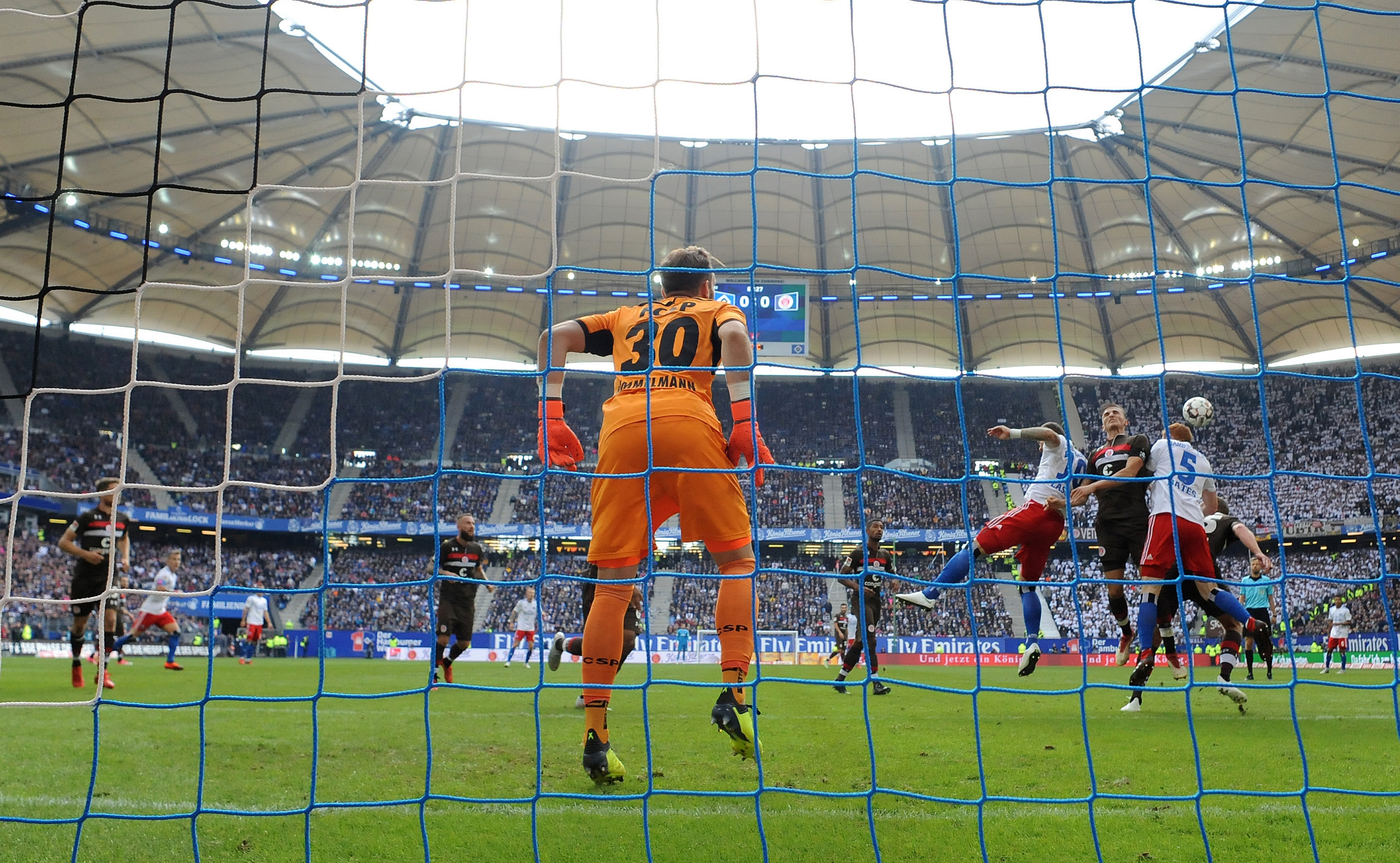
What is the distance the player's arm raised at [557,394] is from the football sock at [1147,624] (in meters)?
4.38

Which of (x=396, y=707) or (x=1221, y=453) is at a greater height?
(x=1221, y=453)

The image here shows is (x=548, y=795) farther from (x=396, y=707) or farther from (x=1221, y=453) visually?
(x=1221, y=453)

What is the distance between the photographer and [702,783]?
13.5 feet

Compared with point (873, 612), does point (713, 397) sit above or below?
above

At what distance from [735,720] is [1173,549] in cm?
384

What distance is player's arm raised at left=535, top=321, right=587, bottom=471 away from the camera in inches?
151

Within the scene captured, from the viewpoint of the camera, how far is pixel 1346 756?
473 cm

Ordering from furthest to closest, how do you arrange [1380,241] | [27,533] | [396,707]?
[27,533], [1380,241], [396,707]

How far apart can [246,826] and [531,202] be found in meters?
21.6

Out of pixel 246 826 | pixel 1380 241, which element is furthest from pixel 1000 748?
pixel 1380 241

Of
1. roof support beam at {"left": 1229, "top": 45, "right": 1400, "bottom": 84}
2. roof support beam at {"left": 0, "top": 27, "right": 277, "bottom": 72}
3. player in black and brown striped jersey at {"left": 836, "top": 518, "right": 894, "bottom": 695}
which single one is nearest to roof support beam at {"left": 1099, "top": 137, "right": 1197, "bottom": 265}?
roof support beam at {"left": 1229, "top": 45, "right": 1400, "bottom": 84}

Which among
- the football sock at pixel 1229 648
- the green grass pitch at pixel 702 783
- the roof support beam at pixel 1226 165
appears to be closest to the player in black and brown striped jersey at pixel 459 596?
the green grass pitch at pixel 702 783

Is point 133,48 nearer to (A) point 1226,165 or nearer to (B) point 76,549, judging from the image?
(B) point 76,549

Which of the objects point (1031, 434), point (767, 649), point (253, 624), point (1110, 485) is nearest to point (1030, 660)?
point (1110, 485)
